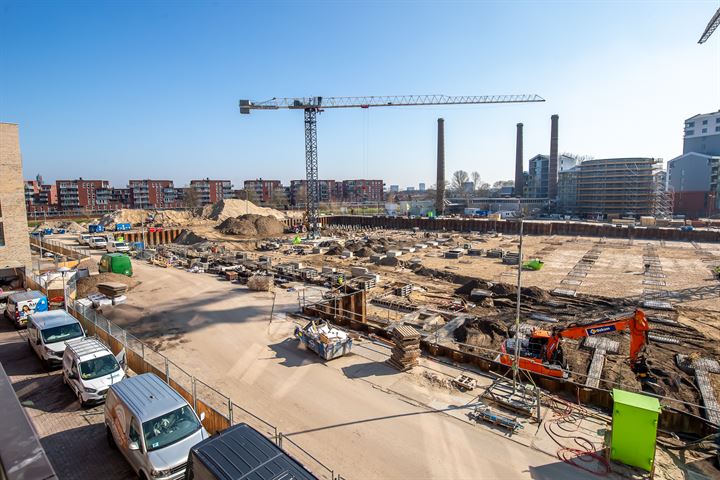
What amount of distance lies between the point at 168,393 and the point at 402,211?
102 meters

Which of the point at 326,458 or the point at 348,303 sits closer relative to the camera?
the point at 326,458

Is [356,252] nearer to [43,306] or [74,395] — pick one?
[43,306]

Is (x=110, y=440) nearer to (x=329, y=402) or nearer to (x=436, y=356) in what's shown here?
(x=329, y=402)

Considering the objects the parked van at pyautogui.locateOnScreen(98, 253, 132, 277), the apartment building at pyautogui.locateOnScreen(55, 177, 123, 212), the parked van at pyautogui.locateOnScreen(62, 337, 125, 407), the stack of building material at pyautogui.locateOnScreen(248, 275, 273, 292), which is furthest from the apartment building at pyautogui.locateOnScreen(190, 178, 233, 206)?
the parked van at pyautogui.locateOnScreen(62, 337, 125, 407)

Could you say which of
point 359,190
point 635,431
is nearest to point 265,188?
point 359,190

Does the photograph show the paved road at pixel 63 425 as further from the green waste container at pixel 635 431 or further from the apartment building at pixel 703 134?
the apartment building at pixel 703 134

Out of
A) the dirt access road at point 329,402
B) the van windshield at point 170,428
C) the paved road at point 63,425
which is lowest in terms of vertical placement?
the dirt access road at point 329,402

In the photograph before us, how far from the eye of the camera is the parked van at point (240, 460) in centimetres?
524

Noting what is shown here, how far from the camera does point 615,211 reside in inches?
3076

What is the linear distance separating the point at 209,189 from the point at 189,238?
6996 cm

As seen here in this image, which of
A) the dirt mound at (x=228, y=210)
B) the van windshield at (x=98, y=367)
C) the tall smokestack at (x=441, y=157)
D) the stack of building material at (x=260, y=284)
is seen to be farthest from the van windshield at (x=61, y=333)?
the tall smokestack at (x=441, y=157)

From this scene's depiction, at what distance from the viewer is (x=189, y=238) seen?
5091 cm

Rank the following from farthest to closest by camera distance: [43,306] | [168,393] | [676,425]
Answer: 1. [43,306]
2. [676,425]
3. [168,393]

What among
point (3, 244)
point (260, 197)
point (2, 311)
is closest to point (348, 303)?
point (2, 311)
